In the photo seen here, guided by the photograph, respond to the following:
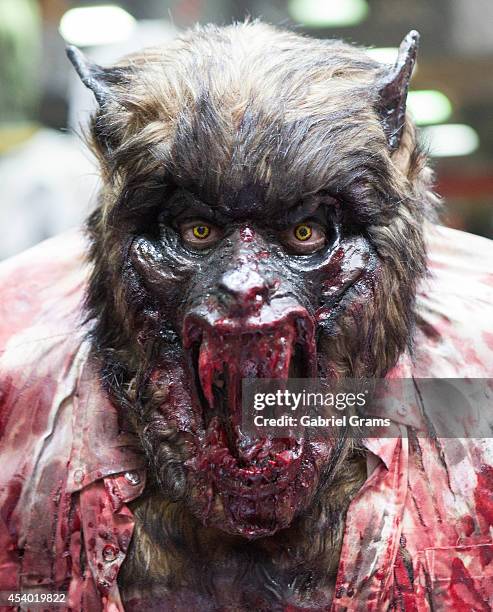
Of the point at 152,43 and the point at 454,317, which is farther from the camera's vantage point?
the point at 152,43

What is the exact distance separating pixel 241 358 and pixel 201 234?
0.51 ft

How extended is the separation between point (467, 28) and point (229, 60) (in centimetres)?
114

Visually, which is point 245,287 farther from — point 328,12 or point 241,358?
point 328,12

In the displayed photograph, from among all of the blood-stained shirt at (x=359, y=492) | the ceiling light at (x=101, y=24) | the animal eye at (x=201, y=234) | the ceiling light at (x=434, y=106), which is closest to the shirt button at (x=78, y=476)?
the blood-stained shirt at (x=359, y=492)

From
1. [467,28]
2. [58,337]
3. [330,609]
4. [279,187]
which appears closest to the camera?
[279,187]

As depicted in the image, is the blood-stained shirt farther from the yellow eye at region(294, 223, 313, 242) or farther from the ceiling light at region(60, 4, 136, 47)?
the ceiling light at region(60, 4, 136, 47)

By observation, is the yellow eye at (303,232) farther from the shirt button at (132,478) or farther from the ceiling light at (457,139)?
the ceiling light at (457,139)

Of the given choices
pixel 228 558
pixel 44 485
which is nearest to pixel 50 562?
pixel 44 485

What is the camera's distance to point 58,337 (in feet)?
4.44

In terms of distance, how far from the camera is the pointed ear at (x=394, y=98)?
1.19 metres

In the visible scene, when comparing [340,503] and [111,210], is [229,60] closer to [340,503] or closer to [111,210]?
[111,210]

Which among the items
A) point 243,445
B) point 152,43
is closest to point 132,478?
point 243,445

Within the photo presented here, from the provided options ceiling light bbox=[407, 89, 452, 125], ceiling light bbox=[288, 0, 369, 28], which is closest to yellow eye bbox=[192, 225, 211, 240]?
ceiling light bbox=[407, 89, 452, 125]

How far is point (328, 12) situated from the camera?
2281mm
